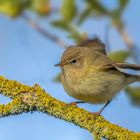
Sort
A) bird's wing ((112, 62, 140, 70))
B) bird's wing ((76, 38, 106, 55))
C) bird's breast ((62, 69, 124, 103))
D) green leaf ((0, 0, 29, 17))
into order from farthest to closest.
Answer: bird's wing ((76, 38, 106, 55)), bird's breast ((62, 69, 124, 103)), green leaf ((0, 0, 29, 17)), bird's wing ((112, 62, 140, 70))

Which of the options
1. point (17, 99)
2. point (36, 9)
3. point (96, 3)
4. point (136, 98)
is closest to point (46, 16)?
point (36, 9)

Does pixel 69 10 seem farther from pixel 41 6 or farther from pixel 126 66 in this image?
pixel 126 66

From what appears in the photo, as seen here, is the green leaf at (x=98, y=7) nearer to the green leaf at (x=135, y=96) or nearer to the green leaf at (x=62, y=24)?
the green leaf at (x=62, y=24)

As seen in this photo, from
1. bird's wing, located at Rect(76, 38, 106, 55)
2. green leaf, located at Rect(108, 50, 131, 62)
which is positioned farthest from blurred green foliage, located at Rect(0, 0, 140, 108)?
bird's wing, located at Rect(76, 38, 106, 55)

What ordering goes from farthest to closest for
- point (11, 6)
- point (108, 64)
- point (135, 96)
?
point (108, 64) < point (11, 6) < point (135, 96)

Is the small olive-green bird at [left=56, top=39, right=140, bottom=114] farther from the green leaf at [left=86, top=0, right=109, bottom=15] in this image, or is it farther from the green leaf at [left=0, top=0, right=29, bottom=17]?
the green leaf at [left=0, top=0, right=29, bottom=17]

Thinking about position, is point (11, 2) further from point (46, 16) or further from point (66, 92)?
point (66, 92)

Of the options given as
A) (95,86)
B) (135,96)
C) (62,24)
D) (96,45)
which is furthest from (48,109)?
(96,45)
